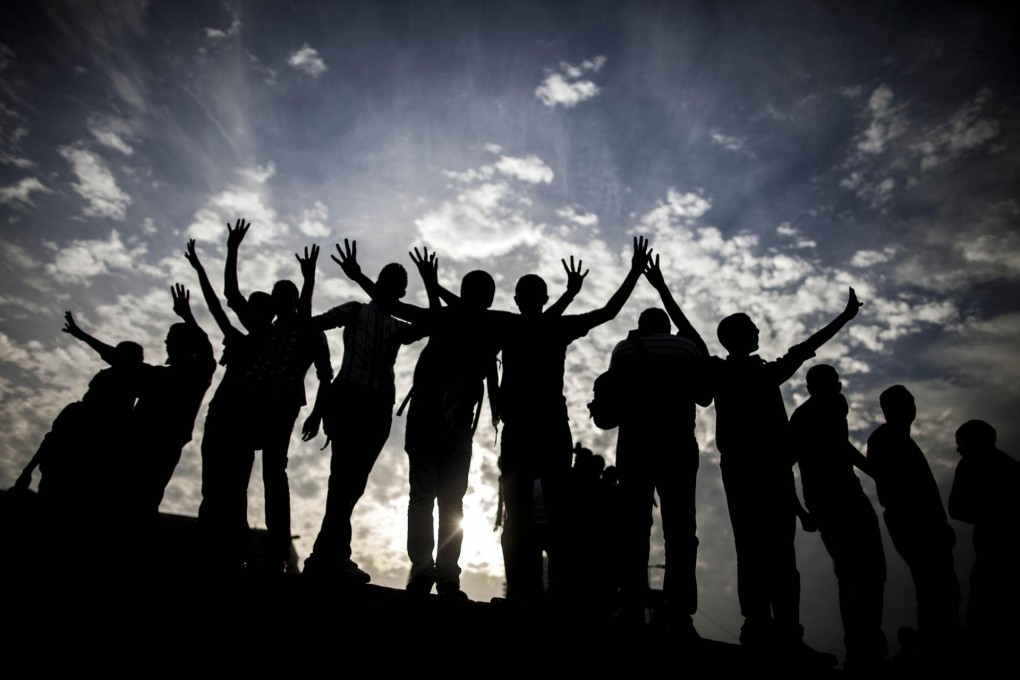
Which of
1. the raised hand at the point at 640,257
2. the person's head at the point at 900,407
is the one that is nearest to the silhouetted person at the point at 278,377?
the raised hand at the point at 640,257

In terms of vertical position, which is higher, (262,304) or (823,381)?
(262,304)

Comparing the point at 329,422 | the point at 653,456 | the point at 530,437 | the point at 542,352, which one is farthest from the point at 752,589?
the point at 329,422

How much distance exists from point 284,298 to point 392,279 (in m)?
1.01

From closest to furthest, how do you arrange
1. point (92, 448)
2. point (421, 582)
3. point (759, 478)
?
point (421, 582) → point (759, 478) → point (92, 448)

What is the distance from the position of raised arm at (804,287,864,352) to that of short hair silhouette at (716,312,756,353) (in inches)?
21.2

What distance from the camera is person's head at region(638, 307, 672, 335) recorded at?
4.91 m

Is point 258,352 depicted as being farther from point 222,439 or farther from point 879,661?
point 879,661

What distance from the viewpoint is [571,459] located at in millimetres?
3980

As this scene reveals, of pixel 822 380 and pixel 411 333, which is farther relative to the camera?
pixel 822 380

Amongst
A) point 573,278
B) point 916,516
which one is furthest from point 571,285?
point 916,516

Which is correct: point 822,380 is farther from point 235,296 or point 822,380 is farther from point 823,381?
point 235,296

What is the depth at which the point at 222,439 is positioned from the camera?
4.20 m

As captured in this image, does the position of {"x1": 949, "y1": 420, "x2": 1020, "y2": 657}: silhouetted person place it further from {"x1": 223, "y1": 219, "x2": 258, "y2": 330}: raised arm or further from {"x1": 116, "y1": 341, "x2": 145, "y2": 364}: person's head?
{"x1": 116, "y1": 341, "x2": 145, "y2": 364}: person's head

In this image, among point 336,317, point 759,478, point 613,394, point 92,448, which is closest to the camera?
point 759,478
